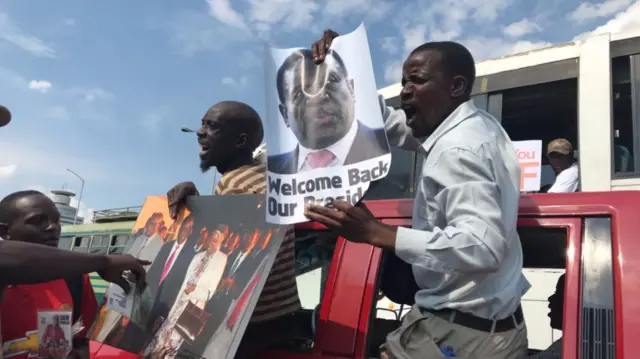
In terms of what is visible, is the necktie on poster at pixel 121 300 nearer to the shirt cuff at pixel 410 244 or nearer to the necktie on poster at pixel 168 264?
the necktie on poster at pixel 168 264

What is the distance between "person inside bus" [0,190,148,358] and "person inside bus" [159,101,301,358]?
510mm

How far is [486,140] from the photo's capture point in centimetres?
170

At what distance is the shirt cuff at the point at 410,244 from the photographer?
1587 millimetres

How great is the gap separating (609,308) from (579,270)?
14cm

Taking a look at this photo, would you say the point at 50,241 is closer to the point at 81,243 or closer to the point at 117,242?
the point at 117,242

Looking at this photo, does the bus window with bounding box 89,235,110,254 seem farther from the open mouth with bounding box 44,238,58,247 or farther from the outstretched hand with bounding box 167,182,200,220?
the outstretched hand with bounding box 167,182,200,220

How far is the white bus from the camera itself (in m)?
4.57

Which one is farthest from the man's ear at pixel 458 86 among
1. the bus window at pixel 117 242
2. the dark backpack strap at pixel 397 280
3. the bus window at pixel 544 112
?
the bus window at pixel 117 242

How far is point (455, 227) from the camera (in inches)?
60.5

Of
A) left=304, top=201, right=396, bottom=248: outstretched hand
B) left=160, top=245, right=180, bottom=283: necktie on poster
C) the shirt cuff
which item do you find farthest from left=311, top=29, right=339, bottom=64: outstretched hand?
left=160, top=245, right=180, bottom=283: necktie on poster

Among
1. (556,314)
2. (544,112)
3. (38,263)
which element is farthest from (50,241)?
(544,112)

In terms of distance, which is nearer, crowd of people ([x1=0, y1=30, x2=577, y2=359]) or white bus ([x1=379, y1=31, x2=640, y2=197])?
crowd of people ([x1=0, y1=30, x2=577, y2=359])

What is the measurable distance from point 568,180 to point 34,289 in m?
4.09

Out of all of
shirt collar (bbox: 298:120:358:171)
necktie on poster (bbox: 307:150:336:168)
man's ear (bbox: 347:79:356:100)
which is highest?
man's ear (bbox: 347:79:356:100)
